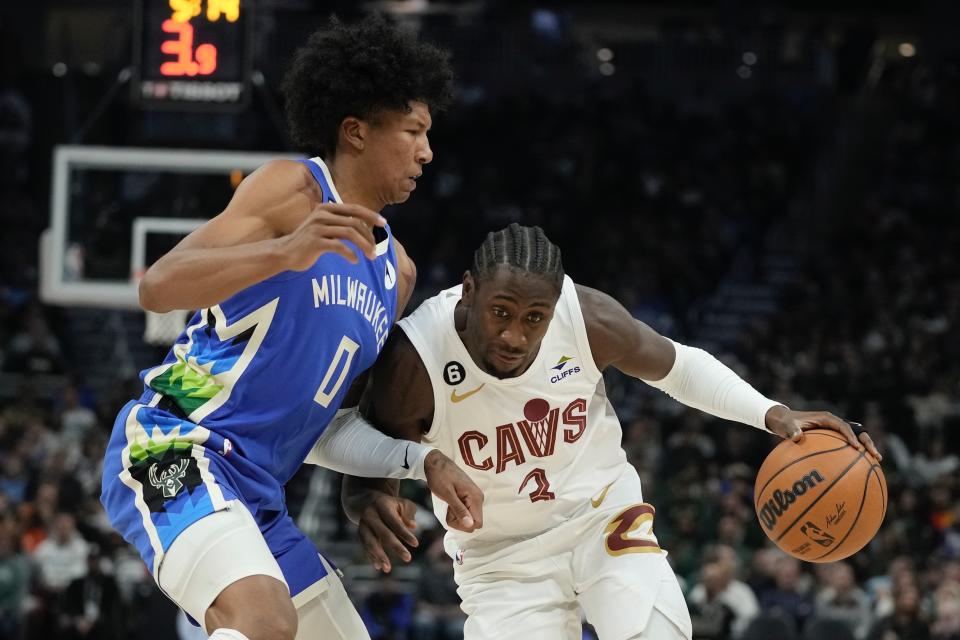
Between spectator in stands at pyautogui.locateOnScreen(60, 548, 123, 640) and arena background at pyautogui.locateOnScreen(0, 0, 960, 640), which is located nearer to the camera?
arena background at pyautogui.locateOnScreen(0, 0, 960, 640)

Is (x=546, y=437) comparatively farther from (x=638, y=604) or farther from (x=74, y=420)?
(x=74, y=420)

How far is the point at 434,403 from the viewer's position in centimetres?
424

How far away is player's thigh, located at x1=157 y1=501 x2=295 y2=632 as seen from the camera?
3326 millimetres

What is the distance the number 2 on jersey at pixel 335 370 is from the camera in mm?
3736

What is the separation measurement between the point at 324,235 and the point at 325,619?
1212 millimetres

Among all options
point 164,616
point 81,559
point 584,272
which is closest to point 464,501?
point 164,616

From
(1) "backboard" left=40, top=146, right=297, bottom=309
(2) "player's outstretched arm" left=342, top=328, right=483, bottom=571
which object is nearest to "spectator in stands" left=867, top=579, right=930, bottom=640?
(1) "backboard" left=40, top=146, right=297, bottom=309

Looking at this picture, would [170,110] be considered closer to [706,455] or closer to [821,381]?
[706,455]

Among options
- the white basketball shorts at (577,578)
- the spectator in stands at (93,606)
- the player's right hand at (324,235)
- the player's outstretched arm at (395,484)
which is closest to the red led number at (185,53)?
the spectator in stands at (93,606)

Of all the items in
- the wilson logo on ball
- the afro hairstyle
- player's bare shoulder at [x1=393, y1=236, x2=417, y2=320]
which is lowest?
the wilson logo on ball

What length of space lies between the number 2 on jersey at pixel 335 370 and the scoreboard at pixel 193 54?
469cm

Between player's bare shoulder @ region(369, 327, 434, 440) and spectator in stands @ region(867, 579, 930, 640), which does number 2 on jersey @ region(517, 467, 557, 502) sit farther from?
spectator in stands @ region(867, 579, 930, 640)

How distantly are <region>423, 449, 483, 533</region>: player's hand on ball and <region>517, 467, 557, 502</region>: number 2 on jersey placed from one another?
46cm

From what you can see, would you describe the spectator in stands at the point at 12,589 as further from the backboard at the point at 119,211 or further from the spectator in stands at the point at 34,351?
the spectator in stands at the point at 34,351
